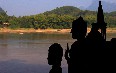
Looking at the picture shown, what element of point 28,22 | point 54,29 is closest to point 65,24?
point 54,29

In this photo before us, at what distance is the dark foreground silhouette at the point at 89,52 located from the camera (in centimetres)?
562

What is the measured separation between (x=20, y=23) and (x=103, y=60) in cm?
13475

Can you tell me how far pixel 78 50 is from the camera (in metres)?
5.73

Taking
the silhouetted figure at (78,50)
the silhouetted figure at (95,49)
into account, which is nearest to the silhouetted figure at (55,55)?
the silhouetted figure at (78,50)

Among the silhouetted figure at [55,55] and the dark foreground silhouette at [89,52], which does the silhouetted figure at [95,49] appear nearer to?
the dark foreground silhouette at [89,52]

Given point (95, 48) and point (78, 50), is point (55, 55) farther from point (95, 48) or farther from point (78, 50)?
point (95, 48)

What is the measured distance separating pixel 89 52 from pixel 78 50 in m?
0.20

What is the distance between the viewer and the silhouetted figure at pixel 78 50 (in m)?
5.67

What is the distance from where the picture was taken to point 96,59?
562 centimetres

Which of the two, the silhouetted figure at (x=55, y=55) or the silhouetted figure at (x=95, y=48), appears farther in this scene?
the silhouetted figure at (x=95, y=48)

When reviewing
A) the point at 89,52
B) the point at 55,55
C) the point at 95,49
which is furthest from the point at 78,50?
the point at 55,55

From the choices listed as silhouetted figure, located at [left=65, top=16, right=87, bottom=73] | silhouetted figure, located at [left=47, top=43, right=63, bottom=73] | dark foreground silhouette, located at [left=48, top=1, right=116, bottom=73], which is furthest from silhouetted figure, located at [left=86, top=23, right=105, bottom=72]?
silhouetted figure, located at [left=47, top=43, right=63, bottom=73]

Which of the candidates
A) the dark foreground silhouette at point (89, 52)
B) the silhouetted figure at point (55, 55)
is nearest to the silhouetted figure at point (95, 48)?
the dark foreground silhouette at point (89, 52)

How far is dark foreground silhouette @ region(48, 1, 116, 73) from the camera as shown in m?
5.62
